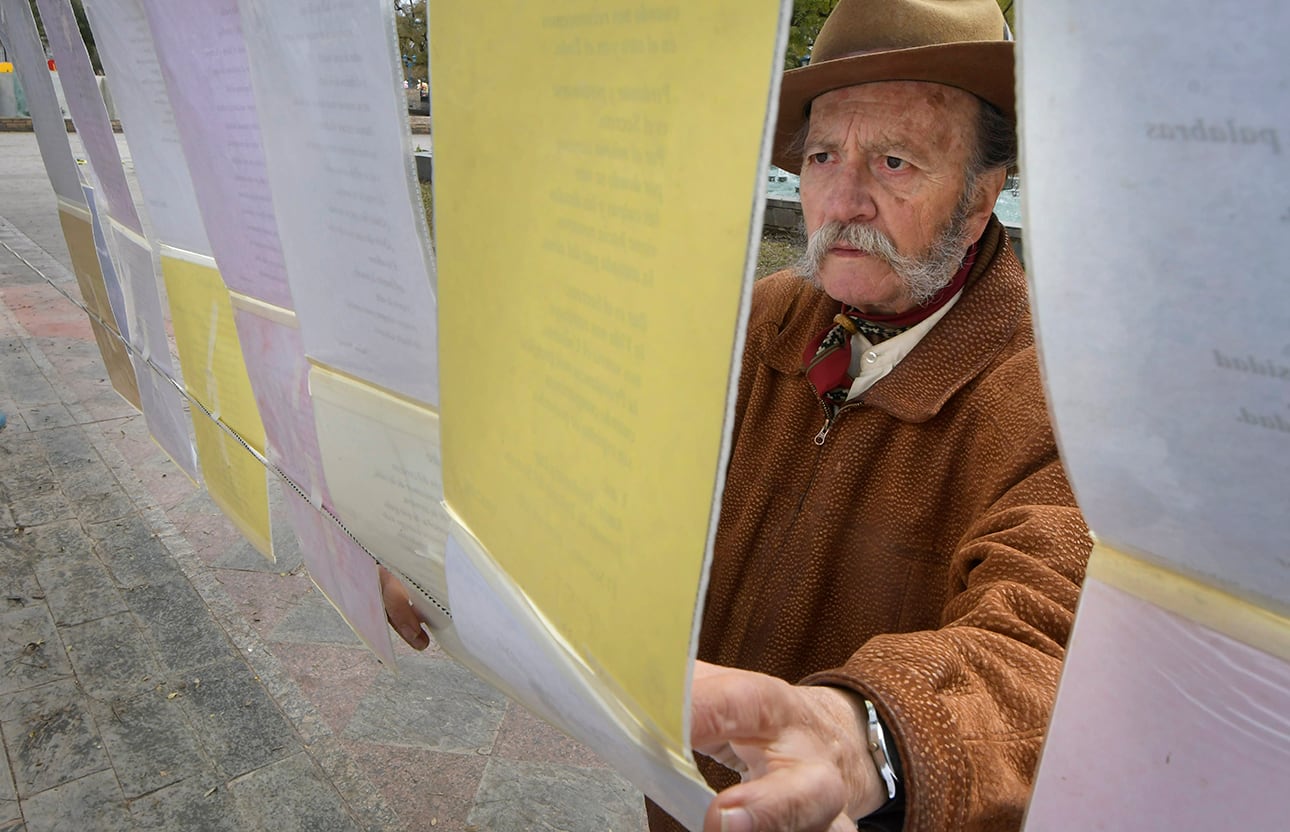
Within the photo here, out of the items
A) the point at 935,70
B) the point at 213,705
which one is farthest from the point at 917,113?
the point at 213,705

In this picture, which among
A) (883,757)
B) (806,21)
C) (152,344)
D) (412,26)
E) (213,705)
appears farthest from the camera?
(806,21)

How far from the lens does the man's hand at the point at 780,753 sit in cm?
57

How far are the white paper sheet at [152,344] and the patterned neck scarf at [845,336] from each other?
1243 mm

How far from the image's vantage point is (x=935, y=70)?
4.42 feet

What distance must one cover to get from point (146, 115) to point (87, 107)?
0.46 meters

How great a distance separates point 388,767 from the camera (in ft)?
8.53

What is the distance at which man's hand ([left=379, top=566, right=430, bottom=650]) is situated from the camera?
4.14ft

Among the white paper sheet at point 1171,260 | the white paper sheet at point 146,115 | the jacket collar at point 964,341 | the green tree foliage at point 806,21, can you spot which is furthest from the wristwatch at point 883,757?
the green tree foliage at point 806,21

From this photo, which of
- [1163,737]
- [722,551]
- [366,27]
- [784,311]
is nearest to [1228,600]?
[1163,737]

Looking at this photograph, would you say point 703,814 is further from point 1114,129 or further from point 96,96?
point 96,96

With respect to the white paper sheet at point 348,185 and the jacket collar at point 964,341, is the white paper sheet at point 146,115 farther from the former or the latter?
the jacket collar at point 964,341

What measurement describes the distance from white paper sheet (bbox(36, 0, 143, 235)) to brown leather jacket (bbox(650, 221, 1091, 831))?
1.26 m

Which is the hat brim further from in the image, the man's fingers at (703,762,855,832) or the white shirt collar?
the man's fingers at (703,762,855,832)

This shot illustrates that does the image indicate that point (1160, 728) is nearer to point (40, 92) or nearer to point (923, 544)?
point (923, 544)
